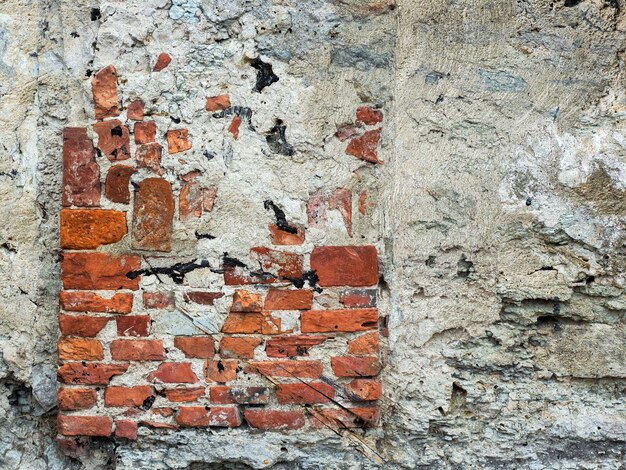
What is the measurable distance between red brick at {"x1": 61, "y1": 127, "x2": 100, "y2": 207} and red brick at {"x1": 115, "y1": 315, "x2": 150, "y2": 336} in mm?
345

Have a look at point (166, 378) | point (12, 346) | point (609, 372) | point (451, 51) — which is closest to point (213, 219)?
point (166, 378)

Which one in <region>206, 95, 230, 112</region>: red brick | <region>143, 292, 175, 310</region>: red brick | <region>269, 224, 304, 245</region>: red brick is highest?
<region>206, 95, 230, 112</region>: red brick

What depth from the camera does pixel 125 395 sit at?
1.80 meters

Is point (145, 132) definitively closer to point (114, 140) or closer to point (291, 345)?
point (114, 140)

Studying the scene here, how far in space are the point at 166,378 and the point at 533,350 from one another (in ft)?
3.62

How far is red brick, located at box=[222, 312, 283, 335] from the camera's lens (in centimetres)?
179

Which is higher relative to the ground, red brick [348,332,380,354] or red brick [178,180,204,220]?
red brick [178,180,204,220]

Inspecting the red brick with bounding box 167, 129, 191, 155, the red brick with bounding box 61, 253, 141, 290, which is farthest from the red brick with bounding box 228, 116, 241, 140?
the red brick with bounding box 61, 253, 141, 290

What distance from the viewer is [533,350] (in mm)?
1850

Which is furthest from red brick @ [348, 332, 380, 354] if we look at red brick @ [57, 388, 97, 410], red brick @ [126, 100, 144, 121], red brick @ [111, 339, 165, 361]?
red brick @ [126, 100, 144, 121]

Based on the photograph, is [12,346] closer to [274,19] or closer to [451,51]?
[274,19]

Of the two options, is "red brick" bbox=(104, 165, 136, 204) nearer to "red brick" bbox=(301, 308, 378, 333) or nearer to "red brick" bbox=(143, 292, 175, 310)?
"red brick" bbox=(143, 292, 175, 310)

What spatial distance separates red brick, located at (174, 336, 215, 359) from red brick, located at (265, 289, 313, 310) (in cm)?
20

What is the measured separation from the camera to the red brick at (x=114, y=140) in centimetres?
177
